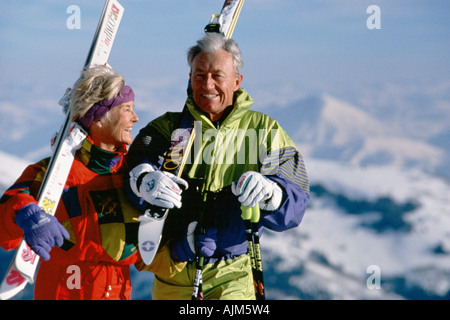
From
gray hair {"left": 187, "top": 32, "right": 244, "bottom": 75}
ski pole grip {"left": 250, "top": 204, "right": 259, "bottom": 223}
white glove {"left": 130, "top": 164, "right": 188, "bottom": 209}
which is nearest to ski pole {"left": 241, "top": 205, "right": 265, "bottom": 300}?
ski pole grip {"left": 250, "top": 204, "right": 259, "bottom": 223}

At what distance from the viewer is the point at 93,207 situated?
2.93 m

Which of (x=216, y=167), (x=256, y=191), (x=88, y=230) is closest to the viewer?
(x=256, y=191)

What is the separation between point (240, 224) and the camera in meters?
3.06

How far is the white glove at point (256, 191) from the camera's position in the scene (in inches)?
108

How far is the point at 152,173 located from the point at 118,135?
303 millimetres

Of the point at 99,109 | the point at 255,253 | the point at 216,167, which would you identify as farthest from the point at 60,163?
the point at 255,253

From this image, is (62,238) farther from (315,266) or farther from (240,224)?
(315,266)

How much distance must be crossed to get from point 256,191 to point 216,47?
0.88m

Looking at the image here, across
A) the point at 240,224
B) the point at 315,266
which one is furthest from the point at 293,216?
the point at 315,266

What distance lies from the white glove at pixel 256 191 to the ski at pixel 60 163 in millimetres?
886

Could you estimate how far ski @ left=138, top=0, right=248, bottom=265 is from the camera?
2.92 meters

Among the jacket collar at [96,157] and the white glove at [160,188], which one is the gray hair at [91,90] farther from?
the white glove at [160,188]

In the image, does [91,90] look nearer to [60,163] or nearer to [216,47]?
[60,163]

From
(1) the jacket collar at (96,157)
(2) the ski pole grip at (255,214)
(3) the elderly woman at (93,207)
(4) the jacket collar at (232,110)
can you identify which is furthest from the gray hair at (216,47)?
(2) the ski pole grip at (255,214)
